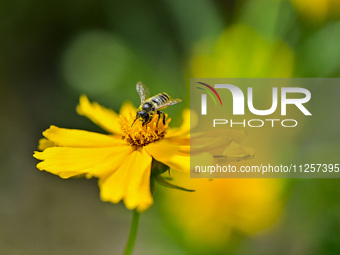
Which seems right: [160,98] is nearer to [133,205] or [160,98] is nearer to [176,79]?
[133,205]

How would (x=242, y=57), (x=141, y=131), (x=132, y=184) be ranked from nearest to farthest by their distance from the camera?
(x=132, y=184), (x=141, y=131), (x=242, y=57)

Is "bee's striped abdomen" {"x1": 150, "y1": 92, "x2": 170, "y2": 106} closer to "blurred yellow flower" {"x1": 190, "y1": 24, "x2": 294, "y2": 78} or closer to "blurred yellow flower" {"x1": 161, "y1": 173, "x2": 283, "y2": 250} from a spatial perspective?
"blurred yellow flower" {"x1": 161, "y1": 173, "x2": 283, "y2": 250}

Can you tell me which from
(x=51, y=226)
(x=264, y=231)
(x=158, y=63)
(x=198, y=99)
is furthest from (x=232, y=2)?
(x=51, y=226)

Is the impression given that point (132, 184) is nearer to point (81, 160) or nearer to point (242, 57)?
point (81, 160)

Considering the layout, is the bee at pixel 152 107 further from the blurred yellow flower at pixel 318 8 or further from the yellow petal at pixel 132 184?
the blurred yellow flower at pixel 318 8

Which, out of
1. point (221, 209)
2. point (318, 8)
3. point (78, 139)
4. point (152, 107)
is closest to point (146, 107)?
point (152, 107)

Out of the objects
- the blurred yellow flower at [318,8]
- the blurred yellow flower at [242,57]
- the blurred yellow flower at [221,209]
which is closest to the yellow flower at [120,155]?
the blurred yellow flower at [221,209]

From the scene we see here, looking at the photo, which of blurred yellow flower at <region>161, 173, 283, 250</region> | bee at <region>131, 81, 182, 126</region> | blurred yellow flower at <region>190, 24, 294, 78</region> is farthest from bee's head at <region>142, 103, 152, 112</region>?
blurred yellow flower at <region>190, 24, 294, 78</region>
